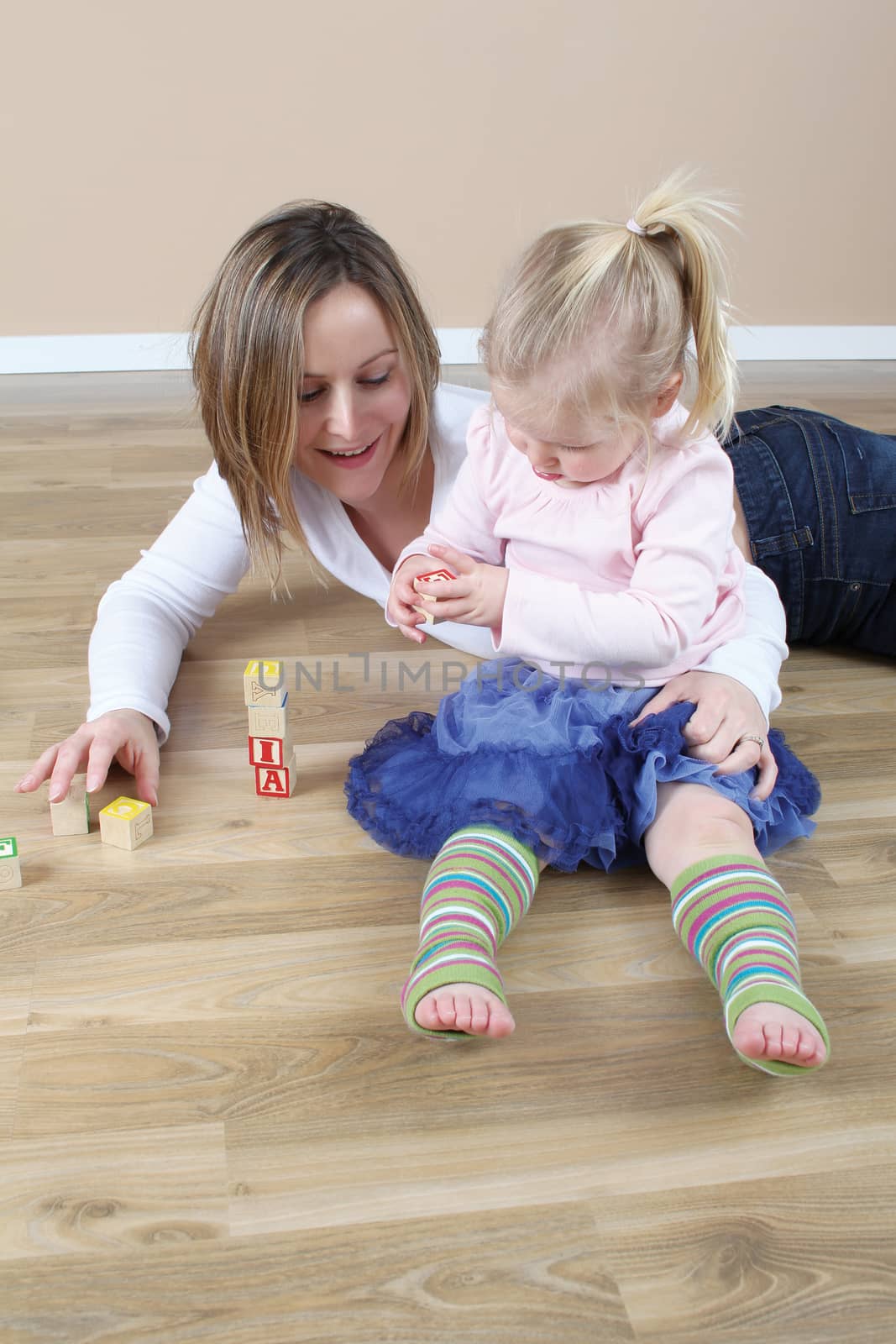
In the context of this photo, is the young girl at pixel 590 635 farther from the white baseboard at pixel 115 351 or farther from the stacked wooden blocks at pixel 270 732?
the white baseboard at pixel 115 351

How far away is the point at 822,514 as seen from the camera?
1.50 metres

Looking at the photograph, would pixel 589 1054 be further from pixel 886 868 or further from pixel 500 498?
pixel 500 498

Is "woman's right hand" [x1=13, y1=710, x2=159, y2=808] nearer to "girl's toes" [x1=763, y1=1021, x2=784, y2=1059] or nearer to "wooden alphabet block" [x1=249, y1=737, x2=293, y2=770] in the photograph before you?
"wooden alphabet block" [x1=249, y1=737, x2=293, y2=770]

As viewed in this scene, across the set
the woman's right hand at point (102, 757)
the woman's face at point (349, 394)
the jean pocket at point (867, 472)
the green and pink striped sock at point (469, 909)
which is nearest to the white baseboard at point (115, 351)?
the jean pocket at point (867, 472)

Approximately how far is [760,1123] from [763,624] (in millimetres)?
552

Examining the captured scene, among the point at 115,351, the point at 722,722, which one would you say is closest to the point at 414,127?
the point at 115,351

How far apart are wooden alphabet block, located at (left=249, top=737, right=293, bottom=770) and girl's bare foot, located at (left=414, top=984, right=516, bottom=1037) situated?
0.40 metres

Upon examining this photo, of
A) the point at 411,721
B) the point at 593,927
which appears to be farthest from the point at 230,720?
the point at 593,927

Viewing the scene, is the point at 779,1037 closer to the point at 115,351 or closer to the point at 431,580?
the point at 431,580

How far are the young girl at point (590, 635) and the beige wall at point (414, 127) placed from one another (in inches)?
73.9

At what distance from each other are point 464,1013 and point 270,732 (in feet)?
1.43

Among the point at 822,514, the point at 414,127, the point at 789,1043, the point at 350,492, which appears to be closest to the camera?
the point at 789,1043

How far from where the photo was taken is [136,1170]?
0.84 meters

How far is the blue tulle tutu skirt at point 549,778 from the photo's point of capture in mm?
1088
